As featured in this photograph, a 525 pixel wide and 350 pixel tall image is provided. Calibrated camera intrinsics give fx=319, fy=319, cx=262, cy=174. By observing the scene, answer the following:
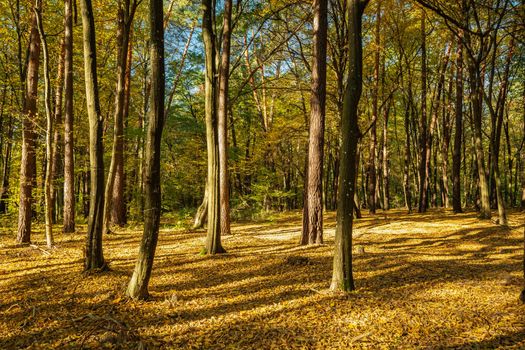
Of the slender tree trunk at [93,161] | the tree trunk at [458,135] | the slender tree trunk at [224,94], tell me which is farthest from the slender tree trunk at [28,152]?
the tree trunk at [458,135]

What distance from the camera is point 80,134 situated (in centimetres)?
1722

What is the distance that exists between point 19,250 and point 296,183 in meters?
27.3

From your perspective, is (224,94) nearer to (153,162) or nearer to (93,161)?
(93,161)

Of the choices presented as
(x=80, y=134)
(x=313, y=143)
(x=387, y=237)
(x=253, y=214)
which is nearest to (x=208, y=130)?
A: (x=313, y=143)

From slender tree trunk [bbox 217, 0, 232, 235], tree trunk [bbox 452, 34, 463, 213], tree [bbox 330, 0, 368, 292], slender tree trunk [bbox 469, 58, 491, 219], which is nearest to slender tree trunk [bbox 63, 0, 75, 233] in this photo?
slender tree trunk [bbox 217, 0, 232, 235]

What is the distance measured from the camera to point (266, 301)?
15.6 feet

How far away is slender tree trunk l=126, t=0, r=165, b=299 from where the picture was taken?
4.54m

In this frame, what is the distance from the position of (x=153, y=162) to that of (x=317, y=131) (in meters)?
4.99

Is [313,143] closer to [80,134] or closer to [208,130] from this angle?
[208,130]

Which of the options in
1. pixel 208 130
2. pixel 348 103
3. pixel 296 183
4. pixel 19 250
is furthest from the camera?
pixel 296 183

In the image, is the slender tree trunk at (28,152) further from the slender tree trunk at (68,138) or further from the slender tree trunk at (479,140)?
the slender tree trunk at (479,140)

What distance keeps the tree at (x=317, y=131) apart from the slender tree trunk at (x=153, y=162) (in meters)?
4.71

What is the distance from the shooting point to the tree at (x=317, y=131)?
8398mm

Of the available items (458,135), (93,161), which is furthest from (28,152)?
(458,135)
